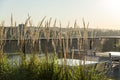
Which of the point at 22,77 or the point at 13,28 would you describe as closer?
the point at 22,77

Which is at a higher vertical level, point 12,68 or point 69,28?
point 69,28

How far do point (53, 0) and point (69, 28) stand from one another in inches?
120

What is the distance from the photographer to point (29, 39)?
17.0 feet

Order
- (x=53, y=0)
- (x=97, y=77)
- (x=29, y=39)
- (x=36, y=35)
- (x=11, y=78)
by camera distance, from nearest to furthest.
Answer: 1. (x=97, y=77)
2. (x=11, y=78)
3. (x=36, y=35)
4. (x=29, y=39)
5. (x=53, y=0)

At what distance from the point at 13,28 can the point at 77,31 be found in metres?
1.46

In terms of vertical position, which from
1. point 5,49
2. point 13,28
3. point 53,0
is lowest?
point 5,49

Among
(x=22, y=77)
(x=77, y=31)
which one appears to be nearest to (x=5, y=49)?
(x=22, y=77)

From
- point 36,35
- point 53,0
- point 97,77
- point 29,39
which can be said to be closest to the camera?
point 97,77

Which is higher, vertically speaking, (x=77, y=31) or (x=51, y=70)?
(x=77, y=31)

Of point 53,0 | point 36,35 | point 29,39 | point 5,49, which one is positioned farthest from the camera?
point 53,0

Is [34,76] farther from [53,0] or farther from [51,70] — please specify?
[53,0]

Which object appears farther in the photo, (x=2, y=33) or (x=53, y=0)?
(x=53, y=0)

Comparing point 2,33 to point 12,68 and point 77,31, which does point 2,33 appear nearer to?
point 12,68

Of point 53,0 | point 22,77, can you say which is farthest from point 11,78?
point 53,0
